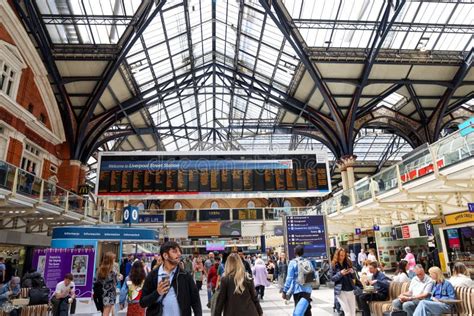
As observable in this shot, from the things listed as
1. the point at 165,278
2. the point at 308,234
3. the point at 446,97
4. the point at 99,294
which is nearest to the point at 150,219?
the point at 308,234

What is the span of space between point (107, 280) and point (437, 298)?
602cm

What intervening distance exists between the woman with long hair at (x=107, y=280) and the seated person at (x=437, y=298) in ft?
18.3

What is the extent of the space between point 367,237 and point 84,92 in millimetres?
23068

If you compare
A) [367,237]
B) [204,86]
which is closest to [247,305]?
[204,86]

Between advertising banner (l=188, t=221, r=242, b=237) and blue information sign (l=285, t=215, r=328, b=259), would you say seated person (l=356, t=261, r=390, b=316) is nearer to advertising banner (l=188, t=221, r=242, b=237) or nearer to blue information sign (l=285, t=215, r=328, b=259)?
blue information sign (l=285, t=215, r=328, b=259)

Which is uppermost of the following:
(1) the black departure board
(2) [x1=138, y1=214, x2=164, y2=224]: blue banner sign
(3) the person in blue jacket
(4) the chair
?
(1) the black departure board

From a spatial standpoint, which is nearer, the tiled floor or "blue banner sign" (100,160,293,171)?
the tiled floor

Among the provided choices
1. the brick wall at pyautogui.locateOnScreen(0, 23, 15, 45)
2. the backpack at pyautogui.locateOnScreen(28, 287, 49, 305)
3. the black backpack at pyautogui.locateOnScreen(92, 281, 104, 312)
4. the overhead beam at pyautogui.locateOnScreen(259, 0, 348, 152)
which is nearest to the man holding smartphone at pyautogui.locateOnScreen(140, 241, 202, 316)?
the black backpack at pyautogui.locateOnScreen(92, 281, 104, 312)

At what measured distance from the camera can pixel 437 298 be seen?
19.3ft

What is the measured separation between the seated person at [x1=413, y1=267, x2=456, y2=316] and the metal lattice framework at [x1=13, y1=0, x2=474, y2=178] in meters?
12.8

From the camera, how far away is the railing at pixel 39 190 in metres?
11.3

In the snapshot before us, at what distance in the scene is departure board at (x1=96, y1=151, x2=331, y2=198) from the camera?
60.1ft

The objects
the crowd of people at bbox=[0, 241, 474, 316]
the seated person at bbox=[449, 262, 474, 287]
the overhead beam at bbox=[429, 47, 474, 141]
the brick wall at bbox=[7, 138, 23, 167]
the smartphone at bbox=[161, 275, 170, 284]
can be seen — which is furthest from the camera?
the overhead beam at bbox=[429, 47, 474, 141]

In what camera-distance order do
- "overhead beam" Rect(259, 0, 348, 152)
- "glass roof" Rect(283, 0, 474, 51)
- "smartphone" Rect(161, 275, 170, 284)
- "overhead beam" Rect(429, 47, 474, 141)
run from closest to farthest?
"smartphone" Rect(161, 275, 170, 284) → "glass roof" Rect(283, 0, 474, 51) → "overhead beam" Rect(259, 0, 348, 152) → "overhead beam" Rect(429, 47, 474, 141)
